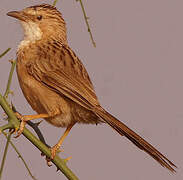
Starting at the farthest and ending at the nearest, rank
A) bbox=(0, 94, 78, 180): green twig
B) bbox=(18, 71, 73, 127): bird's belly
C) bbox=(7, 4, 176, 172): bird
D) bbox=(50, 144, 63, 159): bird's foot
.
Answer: bbox=(18, 71, 73, 127): bird's belly → bbox=(7, 4, 176, 172): bird → bbox=(50, 144, 63, 159): bird's foot → bbox=(0, 94, 78, 180): green twig

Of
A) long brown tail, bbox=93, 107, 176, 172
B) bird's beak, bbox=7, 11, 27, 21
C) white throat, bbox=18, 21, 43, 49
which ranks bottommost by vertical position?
long brown tail, bbox=93, 107, 176, 172

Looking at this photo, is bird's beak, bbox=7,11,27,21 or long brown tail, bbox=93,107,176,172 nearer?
long brown tail, bbox=93,107,176,172

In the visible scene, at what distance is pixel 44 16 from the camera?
16.6ft

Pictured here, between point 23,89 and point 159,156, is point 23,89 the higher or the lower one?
the higher one

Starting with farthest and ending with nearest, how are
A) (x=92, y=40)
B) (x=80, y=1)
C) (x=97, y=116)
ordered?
(x=97, y=116), (x=92, y=40), (x=80, y=1)

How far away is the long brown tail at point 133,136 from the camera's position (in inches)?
127

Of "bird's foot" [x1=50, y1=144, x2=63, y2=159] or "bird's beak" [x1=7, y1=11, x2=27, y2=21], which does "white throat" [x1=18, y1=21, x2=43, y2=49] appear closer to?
"bird's beak" [x1=7, y1=11, x2=27, y2=21]

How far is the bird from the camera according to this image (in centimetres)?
395

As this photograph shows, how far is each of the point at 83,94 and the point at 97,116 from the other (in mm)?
272

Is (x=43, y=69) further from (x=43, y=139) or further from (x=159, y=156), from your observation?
(x=159, y=156)

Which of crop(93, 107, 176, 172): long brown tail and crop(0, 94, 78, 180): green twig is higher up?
crop(0, 94, 78, 180): green twig

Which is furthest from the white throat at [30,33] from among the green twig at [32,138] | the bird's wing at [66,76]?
the green twig at [32,138]

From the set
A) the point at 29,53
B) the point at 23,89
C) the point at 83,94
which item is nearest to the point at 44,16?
the point at 29,53

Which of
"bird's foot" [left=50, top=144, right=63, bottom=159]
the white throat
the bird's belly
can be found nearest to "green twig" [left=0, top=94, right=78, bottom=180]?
"bird's foot" [left=50, top=144, right=63, bottom=159]
